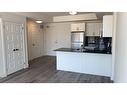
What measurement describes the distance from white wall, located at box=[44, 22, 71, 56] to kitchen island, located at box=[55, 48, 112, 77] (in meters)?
2.91

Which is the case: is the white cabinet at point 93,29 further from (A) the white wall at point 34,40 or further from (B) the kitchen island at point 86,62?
(A) the white wall at point 34,40

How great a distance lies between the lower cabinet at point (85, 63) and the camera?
4478mm

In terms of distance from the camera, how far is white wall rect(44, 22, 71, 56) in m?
7.98

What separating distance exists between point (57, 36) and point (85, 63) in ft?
13.1

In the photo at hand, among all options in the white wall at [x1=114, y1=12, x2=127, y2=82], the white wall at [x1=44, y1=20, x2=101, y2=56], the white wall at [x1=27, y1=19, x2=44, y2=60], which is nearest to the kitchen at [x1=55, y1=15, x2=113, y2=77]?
the white wall at [x1=114, y1=12, x2=127, y2=82]

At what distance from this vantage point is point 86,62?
4.75 metres

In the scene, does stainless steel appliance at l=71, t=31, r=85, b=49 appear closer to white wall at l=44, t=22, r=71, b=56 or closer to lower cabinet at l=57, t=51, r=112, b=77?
white wall at l=44, t=22, r=71, b=56

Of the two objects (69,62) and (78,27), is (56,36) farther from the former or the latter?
(69,62)

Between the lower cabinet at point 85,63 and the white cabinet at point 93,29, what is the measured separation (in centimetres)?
266

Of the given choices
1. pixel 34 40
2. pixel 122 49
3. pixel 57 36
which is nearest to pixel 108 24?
pixel 122 49

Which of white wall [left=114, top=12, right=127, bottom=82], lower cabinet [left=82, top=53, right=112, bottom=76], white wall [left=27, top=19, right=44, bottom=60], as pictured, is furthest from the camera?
white wall [left=27, top=19, right=44, bottom=60]

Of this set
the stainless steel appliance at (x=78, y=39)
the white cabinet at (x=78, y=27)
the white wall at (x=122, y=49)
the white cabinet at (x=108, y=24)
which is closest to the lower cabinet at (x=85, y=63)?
the white cabinet at (x=108, y=24)

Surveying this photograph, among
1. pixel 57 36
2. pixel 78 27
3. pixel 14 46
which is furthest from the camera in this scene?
pixel 57 36

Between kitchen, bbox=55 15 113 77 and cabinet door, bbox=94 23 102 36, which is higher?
cabinet door, bbox=94 23 102 36
